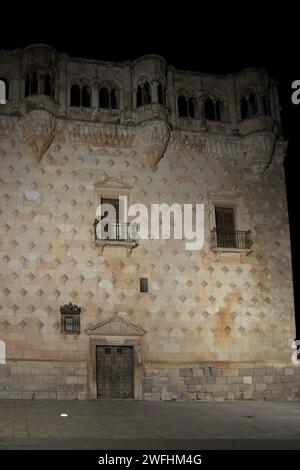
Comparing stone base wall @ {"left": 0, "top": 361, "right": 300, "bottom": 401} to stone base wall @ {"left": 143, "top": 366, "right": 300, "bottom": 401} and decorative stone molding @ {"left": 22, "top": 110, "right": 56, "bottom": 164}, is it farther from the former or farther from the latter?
decorative stone molding @ {"left": 22, "top": 110, "right": 56, "bottom": 164}

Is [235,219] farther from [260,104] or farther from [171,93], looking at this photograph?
[171,93]

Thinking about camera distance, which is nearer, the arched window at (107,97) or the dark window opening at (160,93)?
the dark window opening at (160,93)

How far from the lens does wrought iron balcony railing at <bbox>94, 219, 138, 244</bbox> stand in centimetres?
1830

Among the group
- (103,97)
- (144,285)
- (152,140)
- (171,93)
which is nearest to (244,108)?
(171,93)

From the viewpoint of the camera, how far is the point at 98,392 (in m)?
17.4

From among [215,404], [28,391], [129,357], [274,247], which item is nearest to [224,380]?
[215,404]

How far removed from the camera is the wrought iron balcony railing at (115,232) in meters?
18.3

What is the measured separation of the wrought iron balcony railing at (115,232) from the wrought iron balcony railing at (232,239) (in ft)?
9.90

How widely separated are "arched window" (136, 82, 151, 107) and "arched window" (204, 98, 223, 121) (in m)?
2.54

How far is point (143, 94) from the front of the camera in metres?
19.9

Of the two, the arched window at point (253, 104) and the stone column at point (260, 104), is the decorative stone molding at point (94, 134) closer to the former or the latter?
the arched window at point (253, 104)

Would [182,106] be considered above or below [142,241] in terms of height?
above

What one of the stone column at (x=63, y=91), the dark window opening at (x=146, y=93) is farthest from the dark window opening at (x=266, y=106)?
Result: the stone column at (x=63, y=91)

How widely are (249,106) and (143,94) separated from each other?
4319mm
